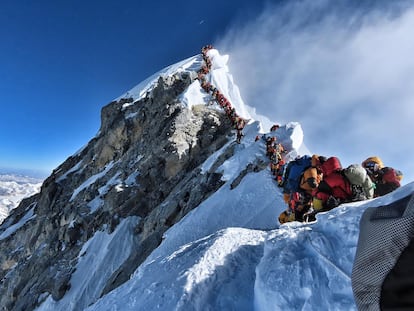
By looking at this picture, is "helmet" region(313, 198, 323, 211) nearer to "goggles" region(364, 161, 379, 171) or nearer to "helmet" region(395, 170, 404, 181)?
"goggles" region(364, 161, 379, 171)

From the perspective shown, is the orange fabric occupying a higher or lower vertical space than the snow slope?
higher

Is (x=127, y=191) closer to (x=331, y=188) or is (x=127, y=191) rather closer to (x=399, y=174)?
(x=331, y=188)

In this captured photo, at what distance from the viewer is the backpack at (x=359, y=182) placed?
25.0 feet

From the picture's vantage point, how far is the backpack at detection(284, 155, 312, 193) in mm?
9188

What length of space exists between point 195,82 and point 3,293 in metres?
30.8

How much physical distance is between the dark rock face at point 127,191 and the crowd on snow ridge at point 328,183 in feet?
31.5

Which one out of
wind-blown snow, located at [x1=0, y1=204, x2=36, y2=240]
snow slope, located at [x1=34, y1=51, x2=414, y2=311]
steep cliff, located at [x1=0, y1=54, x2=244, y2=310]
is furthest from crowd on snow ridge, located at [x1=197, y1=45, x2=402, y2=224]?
wind-blown snow, located at [x1=0, y1=204, x2=36, y2=240]

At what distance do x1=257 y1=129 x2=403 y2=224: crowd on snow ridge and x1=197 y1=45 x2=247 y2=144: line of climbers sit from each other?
13172mm

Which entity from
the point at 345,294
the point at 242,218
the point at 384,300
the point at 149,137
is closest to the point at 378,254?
the point at 384,300

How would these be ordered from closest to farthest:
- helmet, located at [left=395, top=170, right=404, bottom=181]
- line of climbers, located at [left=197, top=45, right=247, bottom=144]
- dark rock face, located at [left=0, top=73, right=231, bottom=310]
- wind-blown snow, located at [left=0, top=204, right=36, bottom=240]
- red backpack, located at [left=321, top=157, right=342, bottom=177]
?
red backpack, located at [left=321, top=157, right=342, bottom=177]
helmet, located at [left=395, top=170, right=404, bottom=181]
dark rock face, located at [left=0, top=73, right=231, bottom=310]
line of climbers, located at [left=197, top=45, right=247, bottom=144]
wind-blown snow, located at [left=0, top=204, right=36, bottom=240]

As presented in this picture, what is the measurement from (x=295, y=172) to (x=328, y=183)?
49.8 inches

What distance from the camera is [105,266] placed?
22406 millimetres

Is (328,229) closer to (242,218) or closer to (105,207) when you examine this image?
(242,218)

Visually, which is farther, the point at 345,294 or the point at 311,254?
the point at 311,254
